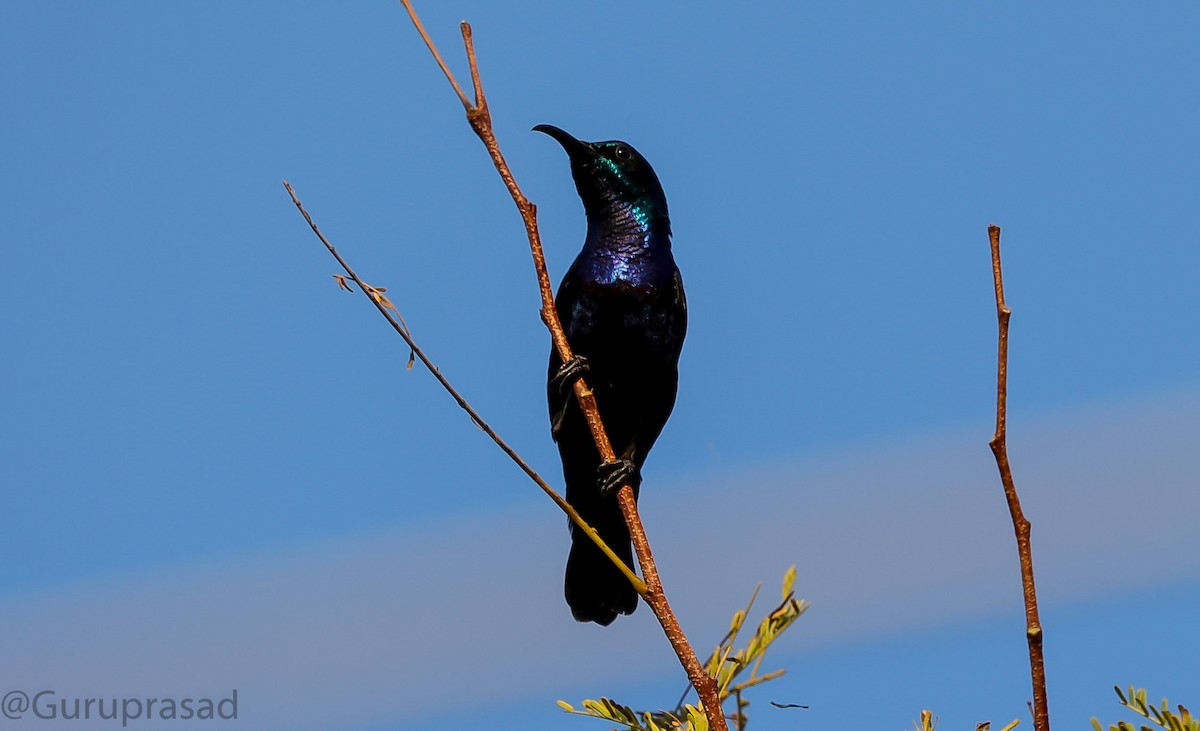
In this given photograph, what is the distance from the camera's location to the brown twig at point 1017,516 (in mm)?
1874

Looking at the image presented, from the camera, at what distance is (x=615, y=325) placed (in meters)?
5.66

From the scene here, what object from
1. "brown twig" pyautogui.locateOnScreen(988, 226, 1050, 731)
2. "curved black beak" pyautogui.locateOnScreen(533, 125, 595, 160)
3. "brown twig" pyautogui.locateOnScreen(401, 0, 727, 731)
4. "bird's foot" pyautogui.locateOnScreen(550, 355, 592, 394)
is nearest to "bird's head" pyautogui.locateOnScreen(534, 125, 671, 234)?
"curved black beak" pyautogui.locateOnScreen(533, 125, 595, 160)

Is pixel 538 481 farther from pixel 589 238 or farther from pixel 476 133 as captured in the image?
pixel 589 238

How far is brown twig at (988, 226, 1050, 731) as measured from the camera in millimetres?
1874

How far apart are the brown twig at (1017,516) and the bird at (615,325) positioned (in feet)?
11.4

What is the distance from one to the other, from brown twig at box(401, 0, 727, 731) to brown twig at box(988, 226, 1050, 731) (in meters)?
0.51

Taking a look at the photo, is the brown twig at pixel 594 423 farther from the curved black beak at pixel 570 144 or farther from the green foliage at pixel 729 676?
the curved black beak at pixel 570 144

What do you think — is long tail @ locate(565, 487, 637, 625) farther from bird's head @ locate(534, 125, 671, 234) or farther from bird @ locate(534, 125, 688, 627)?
bird's head @ locate(534, 125, 671, 234)

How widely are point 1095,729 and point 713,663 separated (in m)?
0.94

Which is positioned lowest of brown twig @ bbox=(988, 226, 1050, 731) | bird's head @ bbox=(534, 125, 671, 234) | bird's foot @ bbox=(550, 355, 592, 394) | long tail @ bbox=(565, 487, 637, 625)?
brown twig @ bbox=(988, 226, 1050, 731)

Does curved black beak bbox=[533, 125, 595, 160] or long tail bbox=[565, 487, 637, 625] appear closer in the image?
curved black beak bbox=[533, 125, 595, 160]

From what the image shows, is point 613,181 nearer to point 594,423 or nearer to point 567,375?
point 567,375

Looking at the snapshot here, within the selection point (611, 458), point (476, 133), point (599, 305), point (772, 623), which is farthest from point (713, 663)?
point (599, 305)

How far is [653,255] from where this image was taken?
582 centimetres
